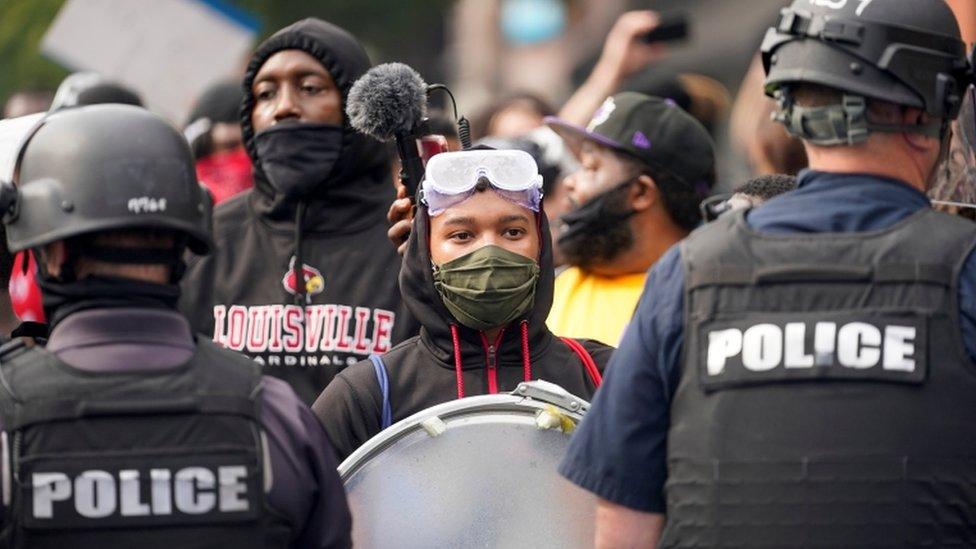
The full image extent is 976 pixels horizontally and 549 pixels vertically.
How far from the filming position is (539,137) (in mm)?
9742

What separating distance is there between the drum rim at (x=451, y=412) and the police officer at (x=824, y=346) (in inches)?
30.6

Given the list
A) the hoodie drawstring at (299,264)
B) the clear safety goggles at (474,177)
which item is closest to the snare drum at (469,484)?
the clear safety goggles at (474,177)

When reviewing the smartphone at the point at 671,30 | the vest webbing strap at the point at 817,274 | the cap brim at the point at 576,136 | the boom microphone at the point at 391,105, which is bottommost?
the vest webbing strap at the point at 817,274

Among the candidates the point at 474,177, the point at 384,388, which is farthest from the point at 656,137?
the point at 384,388

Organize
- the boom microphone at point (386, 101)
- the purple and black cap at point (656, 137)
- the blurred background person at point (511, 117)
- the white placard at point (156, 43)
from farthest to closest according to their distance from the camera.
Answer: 1. the blurred background person at point (511, 117)
2. the white placard at point (156, 43)
3. the purple and black cap at point (656, 137)
4. the boom microphone at point (386, 101)

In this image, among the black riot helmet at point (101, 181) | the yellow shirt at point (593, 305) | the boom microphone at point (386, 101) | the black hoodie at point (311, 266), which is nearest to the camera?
the black riot helmet at point (101, 181)

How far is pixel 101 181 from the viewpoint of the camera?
4.03m

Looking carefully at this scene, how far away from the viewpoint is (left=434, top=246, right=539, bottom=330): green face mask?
5480 mm

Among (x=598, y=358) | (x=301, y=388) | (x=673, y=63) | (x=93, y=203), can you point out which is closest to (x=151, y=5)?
(x=301, y=388)

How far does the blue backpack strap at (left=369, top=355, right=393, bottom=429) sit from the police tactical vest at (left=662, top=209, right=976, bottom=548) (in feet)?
4.85

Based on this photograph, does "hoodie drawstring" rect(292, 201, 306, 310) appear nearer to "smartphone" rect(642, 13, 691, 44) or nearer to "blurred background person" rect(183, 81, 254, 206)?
"blurred background person" rect(183, 81, 254, 206)

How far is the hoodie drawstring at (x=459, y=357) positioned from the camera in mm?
5500

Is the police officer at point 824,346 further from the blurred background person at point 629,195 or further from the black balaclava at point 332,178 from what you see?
the blurred background person at point 629,195

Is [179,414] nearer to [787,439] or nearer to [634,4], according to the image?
[787,439]
